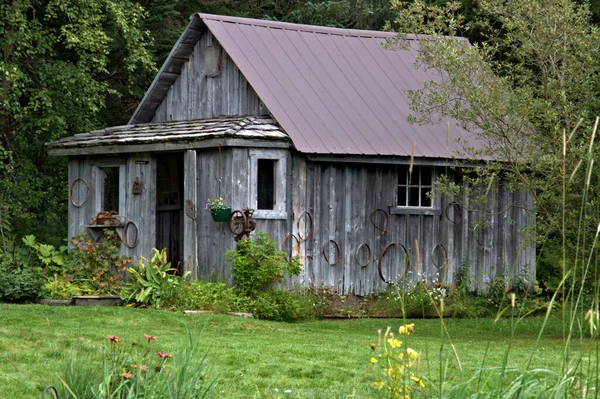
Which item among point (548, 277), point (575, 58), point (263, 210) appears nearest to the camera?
point (575, 58)

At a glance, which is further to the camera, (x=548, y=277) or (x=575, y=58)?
(x=548, y=277)

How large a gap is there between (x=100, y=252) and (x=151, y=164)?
5.79 feet

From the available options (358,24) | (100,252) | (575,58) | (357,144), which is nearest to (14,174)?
(100,252)

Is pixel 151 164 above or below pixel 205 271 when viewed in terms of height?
above

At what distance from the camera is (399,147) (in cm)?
1755

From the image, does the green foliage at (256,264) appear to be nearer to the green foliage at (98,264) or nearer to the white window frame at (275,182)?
the white window frame at (275,182)

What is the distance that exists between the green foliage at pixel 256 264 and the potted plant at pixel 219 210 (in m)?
0.50

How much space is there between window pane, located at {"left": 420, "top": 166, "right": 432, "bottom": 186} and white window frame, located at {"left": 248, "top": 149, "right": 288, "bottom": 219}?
3.05 meters

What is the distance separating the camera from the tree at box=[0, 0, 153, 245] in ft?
65.9

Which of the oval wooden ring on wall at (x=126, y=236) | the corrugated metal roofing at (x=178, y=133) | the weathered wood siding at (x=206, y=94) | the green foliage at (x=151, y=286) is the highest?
the weathered wood siding at (x=206, y=94)

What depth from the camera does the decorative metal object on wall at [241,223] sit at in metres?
15.9

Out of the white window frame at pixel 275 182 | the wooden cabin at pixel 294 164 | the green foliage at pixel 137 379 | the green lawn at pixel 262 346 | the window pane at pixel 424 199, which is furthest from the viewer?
the window pane at pixel 424 199

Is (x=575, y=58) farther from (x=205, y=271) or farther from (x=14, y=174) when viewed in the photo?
(x=14, y=174)

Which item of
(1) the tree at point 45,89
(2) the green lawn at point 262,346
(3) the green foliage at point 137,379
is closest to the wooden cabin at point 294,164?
(1) the tree at point 45,89
